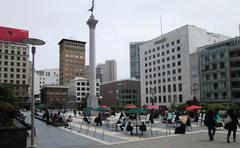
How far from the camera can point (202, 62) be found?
83188 mm

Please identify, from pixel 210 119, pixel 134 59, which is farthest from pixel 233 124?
pixel 134 59

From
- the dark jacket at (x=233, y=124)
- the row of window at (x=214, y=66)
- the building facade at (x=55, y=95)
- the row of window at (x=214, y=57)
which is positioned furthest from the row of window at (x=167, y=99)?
the dark jacket at (x=233, y=124)

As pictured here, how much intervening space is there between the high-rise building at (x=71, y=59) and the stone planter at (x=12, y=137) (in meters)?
156

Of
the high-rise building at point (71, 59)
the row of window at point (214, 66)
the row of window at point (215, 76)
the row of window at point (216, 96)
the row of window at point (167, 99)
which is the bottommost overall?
the row of window at point (167, 99)

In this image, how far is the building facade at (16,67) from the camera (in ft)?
358

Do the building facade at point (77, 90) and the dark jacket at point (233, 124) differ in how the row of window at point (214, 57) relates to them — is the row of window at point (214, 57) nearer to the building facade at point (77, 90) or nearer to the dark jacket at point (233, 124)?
the dark jacket at point (233, 124)

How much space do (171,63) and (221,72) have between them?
92.0ft

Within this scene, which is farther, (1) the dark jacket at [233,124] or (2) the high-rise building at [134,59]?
(2) the high-rise building at [134,59]

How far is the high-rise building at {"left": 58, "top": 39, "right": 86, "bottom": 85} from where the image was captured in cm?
16712

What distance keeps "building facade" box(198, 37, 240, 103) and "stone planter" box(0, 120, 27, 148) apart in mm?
68440

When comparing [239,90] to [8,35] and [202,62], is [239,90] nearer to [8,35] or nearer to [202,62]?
[202,62]

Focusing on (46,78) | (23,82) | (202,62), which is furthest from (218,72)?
(46,78)

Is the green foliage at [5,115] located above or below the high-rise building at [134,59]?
below

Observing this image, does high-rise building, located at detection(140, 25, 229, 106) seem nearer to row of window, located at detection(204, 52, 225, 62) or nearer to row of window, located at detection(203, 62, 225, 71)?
row of window, located at detection(203, 62, 225, 71)
